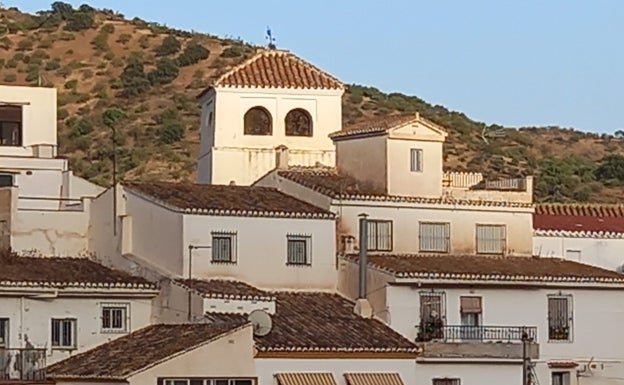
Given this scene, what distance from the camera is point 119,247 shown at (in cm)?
6003

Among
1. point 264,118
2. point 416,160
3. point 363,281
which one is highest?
point 264,118

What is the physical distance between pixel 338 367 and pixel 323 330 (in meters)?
1.32

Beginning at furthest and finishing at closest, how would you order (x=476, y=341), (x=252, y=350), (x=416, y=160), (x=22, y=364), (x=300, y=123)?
(x=300, y=123), (x=416, y=160), (x=476, y=341), (x=22, y=364), (x=252, y=350)

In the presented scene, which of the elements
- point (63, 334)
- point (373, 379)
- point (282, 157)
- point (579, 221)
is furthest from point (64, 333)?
point (579, 221)

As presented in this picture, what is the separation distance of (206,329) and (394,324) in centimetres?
693

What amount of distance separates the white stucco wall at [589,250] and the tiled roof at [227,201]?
28.8 feet

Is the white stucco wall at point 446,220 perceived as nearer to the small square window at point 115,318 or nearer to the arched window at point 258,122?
the small square window at point 115,318

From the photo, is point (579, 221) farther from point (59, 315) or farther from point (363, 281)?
point (59, 315)

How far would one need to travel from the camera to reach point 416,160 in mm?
62875

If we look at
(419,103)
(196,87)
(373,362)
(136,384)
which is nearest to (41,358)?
(136,384)

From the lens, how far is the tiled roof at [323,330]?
179ft

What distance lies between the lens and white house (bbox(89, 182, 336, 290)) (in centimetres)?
5819

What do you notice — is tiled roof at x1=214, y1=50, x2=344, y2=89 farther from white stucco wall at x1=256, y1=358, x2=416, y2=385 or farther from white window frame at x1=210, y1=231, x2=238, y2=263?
white stucco wall at x1=256, y1=358, x2=416, y2=385

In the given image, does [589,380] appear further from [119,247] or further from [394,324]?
[119,247]
